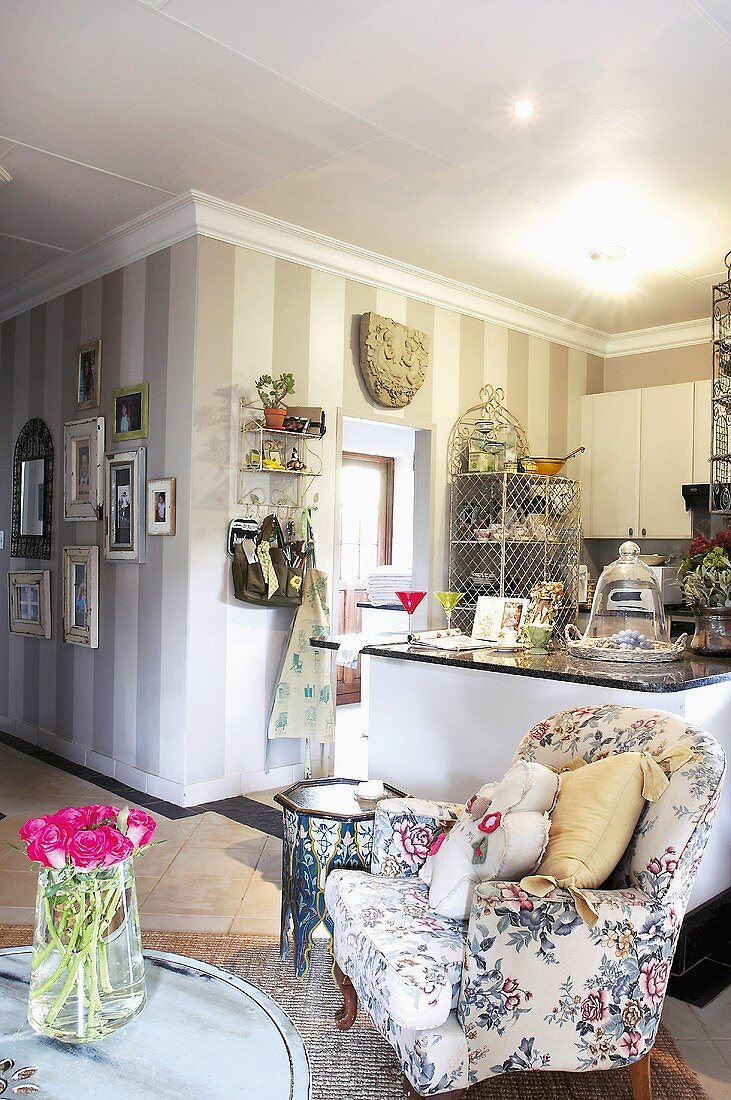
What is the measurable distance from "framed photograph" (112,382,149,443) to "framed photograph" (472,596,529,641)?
1.94 metres

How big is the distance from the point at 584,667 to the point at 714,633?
588 mm

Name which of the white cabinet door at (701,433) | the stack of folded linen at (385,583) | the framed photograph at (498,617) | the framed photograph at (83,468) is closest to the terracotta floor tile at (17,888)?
the framed photograph at (498,617)

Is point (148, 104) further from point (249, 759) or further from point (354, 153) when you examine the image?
point (249, 759)

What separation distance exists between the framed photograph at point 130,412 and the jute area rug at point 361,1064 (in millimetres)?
2599

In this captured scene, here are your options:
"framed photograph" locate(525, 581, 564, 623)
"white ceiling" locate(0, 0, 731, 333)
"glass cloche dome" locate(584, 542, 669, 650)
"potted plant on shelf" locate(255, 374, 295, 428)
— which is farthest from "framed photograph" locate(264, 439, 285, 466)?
"glass cloche dome" locate(584, 542, 669, 650)

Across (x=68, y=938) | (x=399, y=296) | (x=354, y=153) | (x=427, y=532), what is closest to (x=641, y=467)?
(x=427, y=532)

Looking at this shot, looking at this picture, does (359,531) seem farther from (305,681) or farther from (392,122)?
(392,122)

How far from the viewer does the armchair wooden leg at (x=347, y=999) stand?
7.09 ft

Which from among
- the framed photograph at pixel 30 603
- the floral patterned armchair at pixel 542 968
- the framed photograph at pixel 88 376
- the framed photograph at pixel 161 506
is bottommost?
the floral patterned armchair at pixel 542 968

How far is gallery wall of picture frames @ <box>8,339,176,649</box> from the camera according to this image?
14.1 ft

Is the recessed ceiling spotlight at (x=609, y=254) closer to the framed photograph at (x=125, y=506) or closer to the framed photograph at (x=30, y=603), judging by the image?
the framed photograph at (x=125, y=506)

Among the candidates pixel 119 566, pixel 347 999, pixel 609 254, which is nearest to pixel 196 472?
pixel 119 566

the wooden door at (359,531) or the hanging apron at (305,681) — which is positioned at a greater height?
the wooden door at (359,531)

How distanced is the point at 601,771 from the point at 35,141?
3.09 m
